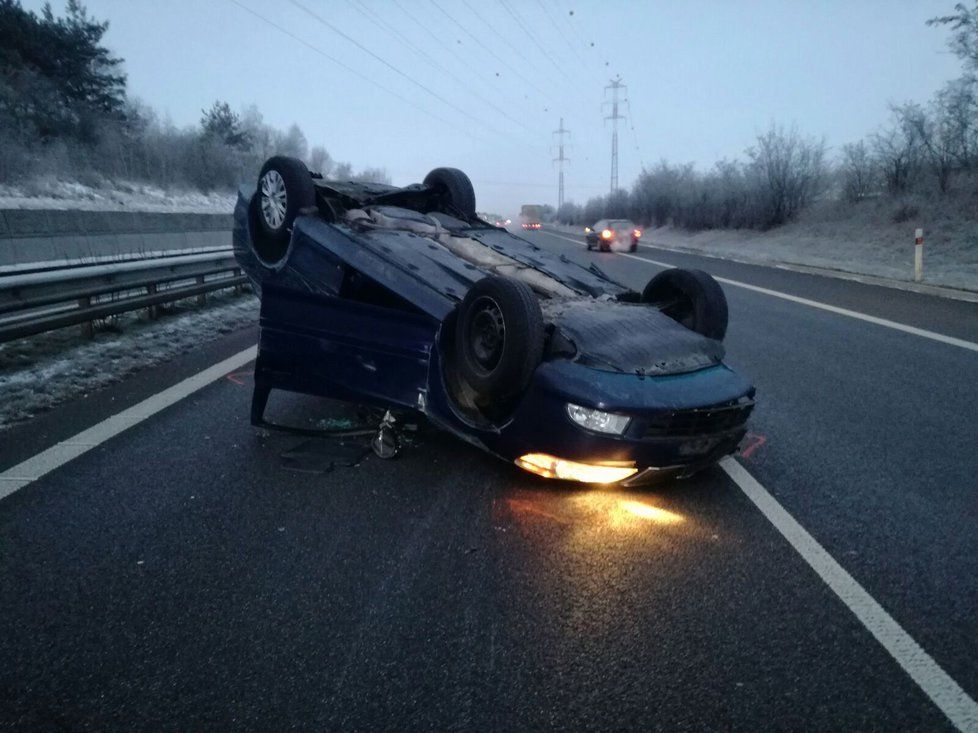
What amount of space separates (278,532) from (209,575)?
1.61 feet

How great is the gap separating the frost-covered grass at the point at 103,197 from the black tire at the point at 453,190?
21.1 metres

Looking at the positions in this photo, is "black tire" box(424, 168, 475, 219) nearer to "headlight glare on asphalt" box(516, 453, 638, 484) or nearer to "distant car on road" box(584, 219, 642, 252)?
"headlight glare on asphalt" box(516, 453, 638, 484)

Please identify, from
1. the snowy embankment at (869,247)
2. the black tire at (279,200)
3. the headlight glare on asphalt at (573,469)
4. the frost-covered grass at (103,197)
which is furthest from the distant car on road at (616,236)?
the headlight glare on asphalt at (573,469)

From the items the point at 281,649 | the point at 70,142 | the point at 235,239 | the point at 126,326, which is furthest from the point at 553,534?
the point at 70,142

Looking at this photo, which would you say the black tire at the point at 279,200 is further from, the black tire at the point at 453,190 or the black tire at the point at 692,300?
the black tire at the point at 692,300

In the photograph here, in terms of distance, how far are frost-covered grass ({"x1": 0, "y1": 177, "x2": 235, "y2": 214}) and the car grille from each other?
2503 centimetres

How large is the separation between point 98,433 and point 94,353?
280cm

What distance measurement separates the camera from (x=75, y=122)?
139 feet

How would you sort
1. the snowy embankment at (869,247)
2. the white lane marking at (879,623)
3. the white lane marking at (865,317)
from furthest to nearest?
the snowy embankment at (869,247) → the white lane marking at (865,317) → the white lane marking at (879,623)

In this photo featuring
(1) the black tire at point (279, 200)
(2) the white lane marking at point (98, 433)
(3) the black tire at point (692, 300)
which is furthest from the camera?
(1) the black tire at point (279, 200)

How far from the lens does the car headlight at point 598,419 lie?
3709 mm

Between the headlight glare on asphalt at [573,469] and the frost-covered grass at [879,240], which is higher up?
the frost-covered grass at [879,240]

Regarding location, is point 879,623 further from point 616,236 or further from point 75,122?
point 75,122

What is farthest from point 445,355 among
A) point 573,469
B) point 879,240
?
point 879,240
